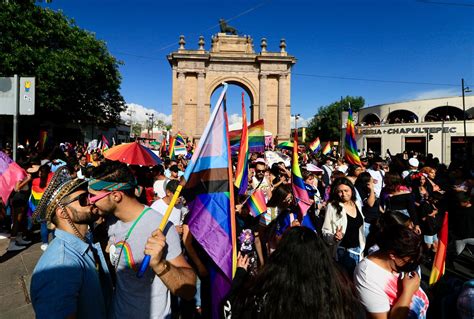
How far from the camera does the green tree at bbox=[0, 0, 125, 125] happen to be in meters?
18.4

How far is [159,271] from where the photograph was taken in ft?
5.84

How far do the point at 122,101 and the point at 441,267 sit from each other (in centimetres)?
3315

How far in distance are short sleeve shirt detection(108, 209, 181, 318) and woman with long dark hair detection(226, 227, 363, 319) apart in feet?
2.45

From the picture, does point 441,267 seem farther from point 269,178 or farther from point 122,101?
point 122,101

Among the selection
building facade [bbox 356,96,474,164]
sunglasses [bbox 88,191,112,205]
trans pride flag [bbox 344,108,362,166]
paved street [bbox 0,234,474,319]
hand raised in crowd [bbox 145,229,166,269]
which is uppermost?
building facade [bbox 356,96,474,164]

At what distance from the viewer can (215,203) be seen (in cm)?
243

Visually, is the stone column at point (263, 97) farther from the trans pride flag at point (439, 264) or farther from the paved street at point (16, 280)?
the trans pride flag at point (439, 264)

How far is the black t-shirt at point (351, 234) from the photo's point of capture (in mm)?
4062

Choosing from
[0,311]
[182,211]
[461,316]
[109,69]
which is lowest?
[0,311]

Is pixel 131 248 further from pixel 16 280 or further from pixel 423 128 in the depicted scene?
pixel 423 128

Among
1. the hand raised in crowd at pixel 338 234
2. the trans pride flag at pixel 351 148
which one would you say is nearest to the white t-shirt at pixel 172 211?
the hand raised in crowd at pixel 338 234

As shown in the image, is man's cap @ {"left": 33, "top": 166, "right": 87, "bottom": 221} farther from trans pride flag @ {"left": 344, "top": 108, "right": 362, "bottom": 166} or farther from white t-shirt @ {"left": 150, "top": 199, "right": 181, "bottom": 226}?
trans pride flag @ {"left": 344, "top": 108, "right": 362, "bottom": 166}

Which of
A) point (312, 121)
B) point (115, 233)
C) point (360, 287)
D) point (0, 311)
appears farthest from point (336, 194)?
point (312, 121)

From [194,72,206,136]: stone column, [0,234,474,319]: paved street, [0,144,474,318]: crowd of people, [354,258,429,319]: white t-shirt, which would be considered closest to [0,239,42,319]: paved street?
[0,234,474,319]: paved street
